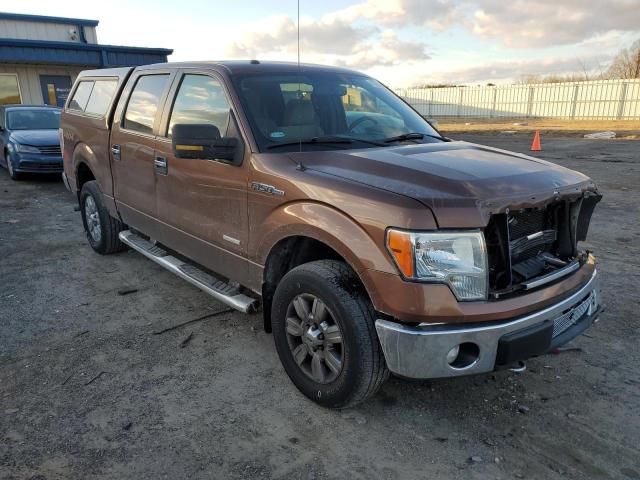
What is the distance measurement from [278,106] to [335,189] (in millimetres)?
1113

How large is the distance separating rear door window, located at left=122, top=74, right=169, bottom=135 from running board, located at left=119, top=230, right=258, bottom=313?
1075 mm

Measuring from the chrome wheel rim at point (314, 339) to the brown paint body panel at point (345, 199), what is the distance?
1.22ft

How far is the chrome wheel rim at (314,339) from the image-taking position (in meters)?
2.76

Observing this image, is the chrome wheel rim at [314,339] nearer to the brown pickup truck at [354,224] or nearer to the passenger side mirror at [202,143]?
the brown pickup truck at [354,224]

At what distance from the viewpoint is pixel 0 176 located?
11859 mm

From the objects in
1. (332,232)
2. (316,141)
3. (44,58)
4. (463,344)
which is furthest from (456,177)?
(44,58)

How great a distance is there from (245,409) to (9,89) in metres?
21.1

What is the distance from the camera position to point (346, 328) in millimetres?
2588

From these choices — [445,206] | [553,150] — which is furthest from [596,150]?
[445,206]

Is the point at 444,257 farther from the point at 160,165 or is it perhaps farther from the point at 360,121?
the point at 160,165

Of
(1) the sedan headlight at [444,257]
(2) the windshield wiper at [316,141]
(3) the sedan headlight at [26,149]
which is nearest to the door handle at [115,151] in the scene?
(2) the windshield wiper at [316,141]

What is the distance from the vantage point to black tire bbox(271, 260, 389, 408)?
256 cm

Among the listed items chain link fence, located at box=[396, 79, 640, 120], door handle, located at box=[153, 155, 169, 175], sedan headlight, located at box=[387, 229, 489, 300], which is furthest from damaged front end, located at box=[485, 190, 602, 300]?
chain link fence, located at box=[396, 79, 640, 120]

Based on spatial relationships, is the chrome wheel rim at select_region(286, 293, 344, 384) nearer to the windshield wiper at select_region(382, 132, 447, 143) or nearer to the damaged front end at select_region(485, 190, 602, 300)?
the damaged front end at select_region(485, 190, 602, 300)
